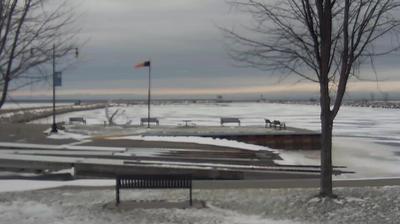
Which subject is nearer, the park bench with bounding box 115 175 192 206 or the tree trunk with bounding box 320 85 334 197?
the tree trunk with bounding box 320 85 334 197

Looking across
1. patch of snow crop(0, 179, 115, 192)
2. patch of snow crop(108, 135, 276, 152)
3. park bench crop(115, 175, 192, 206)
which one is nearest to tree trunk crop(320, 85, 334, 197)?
park bench crop(115, 175, 192, 206)

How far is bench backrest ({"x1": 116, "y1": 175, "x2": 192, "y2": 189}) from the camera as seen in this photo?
12.7 metres

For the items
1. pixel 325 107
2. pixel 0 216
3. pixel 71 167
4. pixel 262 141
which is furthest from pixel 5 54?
pixel 262 141

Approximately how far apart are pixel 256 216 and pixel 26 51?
4902 millimetres

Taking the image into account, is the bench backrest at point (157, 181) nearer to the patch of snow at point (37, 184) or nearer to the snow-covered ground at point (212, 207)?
the snow-covered ground at point (212, 207)

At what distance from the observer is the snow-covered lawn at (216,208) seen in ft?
36.3

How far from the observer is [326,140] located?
1264 cm

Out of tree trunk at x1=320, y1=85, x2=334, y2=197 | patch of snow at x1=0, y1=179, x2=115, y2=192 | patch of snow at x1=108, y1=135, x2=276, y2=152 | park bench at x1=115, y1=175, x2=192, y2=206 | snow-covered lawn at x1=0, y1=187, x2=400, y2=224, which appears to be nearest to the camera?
snow-covered lawn at x1=0, y1=187, x2=400, y2=224

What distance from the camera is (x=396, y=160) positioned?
1059 inches

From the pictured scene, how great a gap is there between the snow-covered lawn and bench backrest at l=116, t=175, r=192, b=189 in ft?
1.13

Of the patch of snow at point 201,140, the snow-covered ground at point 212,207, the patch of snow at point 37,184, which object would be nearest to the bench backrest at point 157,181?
the snow-covered ground at point 212,207

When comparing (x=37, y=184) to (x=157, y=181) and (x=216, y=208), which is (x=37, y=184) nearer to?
(x=157, y=181)

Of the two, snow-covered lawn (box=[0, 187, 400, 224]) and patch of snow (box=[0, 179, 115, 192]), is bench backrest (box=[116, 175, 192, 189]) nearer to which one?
snow-covered lawn (box=[0, 187, 400, 224])

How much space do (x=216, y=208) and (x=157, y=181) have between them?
1.35 metres
